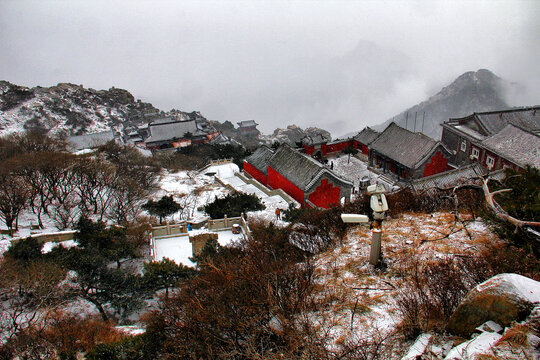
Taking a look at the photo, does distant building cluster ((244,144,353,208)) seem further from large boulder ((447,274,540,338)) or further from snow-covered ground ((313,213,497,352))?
large boulder ((447,274,540,338))

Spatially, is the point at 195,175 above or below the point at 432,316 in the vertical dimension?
above

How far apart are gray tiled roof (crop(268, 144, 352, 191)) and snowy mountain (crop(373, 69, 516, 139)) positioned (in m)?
94.4

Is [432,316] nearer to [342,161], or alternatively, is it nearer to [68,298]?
[68,298]

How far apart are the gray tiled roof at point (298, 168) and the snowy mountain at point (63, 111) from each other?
1822 inches

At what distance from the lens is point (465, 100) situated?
394ft

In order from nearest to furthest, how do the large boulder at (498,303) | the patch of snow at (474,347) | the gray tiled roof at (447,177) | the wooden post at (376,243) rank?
1. the patch of snow at (474,347)
2. the large boulder at (498,303)
3. the wooden post at (376,243)
4. the gray tiled roof at (447,177)

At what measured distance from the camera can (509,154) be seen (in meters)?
28.7

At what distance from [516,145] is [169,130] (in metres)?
49.3

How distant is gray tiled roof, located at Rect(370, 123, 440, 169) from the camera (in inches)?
1266

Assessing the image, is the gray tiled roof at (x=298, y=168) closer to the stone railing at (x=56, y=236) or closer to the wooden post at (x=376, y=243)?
the stone railing at (x=56, y=236)

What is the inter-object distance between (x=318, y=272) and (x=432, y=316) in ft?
12.1

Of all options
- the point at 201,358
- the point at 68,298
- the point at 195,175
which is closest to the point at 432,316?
the point at 201,358

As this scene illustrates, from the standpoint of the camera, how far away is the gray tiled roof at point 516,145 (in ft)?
88.9

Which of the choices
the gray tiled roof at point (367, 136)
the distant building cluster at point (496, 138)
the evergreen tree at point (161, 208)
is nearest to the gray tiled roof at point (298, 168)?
the evergreen tree at point (161, 208)
